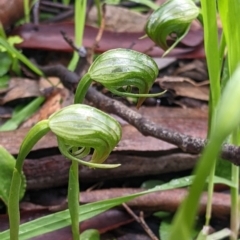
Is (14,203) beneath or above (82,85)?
beneath

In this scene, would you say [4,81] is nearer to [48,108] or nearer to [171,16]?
[48,108]

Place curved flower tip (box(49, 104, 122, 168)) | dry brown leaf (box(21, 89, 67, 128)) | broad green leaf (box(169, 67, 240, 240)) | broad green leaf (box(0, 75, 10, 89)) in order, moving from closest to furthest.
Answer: broad green leaf (box(169, 67, 240, 240)) → curved flower tip (box(49, 104, 122, 168)) → dry brown leaf (box(21, 89, 67, 128)) → broad green leaf (box(0, 75, 10, 89))

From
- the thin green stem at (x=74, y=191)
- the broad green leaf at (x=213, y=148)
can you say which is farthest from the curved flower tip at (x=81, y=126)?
the broad green leaf at (x=213, y=148)

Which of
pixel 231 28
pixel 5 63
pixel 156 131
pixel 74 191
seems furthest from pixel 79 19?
pixel 74 191

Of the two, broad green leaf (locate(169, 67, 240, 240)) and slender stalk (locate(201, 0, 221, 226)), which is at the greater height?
broad green leaf (locate(169, 67, 240, 240))

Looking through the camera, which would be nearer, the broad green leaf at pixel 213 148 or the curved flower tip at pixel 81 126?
the broad green leaf at pixel 213 148

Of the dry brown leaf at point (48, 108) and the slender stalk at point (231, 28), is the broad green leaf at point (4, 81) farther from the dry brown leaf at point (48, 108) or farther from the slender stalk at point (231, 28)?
the slender stalk at point (231, 28)

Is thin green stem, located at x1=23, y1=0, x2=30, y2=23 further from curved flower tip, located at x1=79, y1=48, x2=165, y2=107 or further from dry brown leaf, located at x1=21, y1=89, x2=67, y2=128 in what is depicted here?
curved flower tip, located at x1=79, y1=48, x2=165, y2=107

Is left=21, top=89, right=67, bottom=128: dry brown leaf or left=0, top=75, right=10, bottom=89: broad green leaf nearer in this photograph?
left=21, top=89, right=67, bottom=128: dry brown leaf

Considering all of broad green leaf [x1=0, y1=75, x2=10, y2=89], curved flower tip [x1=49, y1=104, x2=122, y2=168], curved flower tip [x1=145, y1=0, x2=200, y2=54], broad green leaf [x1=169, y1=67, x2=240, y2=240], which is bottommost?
broad green leaf [x1=0, y1=75, x2=10, y2=89]

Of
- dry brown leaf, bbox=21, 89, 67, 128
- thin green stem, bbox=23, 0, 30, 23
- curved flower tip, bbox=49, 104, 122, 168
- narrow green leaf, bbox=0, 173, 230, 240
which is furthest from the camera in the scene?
thin green stem, bbox=23, 0, 30, 23

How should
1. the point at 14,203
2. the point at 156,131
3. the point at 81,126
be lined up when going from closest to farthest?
the point at 81,126 < the point at 14,203 < the point at 156,131

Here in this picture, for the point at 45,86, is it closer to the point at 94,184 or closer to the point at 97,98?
the point at 97,98

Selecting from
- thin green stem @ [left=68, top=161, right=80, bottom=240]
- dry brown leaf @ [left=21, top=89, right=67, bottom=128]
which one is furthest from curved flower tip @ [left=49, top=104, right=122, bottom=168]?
dry brown leaf @ [left=21, top=89, right=67, bottom=128]
